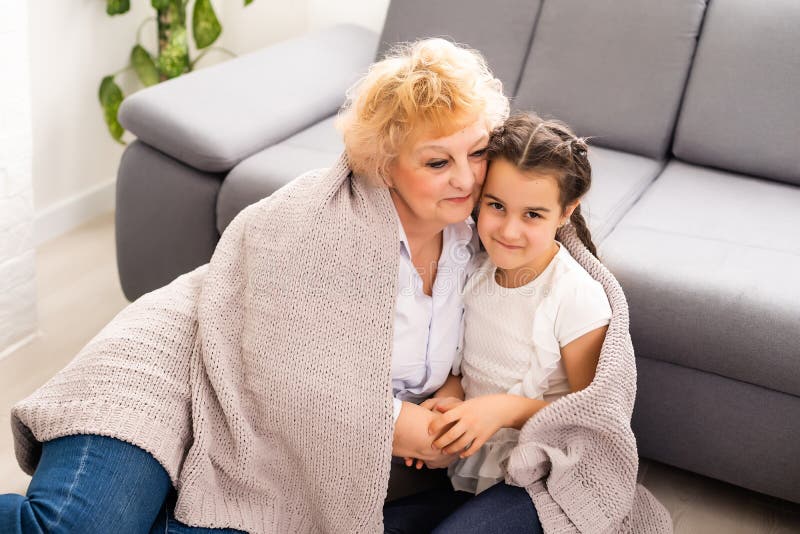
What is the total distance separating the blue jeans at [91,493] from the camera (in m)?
1.23

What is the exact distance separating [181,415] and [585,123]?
1.38 m

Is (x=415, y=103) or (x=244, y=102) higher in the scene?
(x=415, y=103)

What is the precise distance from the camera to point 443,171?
1.40 meters

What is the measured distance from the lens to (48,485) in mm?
1263

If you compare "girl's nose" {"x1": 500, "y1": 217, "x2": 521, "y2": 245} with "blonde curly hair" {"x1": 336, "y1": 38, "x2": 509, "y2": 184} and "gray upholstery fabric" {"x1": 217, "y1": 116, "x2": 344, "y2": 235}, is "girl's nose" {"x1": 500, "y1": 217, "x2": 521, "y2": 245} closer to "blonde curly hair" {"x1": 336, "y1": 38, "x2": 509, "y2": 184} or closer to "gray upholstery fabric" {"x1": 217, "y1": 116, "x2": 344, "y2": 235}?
"blonde curly hair" {"x1": 336, "y1": 38, "x2": 509, "y2": 184}

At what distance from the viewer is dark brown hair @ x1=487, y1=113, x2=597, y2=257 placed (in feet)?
4.52

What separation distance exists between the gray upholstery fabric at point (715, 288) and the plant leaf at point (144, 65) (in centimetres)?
171

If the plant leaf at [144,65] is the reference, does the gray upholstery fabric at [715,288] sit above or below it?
above

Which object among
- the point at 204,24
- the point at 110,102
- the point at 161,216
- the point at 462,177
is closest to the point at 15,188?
the point at 161,216

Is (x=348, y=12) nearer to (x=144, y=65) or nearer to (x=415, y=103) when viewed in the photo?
(x=144, y=65)

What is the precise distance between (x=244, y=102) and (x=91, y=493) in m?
1.30

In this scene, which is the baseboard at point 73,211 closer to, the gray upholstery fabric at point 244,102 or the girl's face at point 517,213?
the gray upholstery fabric at point 244,102

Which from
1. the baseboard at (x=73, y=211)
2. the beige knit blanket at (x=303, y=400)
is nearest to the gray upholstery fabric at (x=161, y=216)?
the baseboard at (x=73, y=211)

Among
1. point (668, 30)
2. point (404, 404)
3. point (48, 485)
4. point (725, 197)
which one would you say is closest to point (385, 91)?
point (404, 404)
